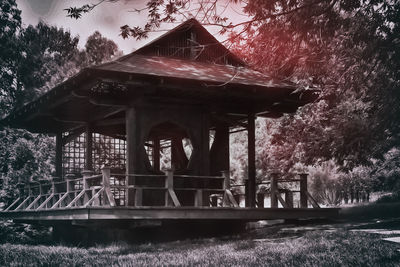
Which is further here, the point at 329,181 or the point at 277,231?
the point at 329,181

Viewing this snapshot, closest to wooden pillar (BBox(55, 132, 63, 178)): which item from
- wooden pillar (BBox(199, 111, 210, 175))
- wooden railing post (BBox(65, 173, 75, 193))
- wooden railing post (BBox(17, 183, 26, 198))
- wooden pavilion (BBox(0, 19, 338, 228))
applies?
wooden railing post (BBox(17, 183, 26, 198))

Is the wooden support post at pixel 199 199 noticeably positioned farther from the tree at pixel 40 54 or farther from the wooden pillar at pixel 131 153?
the tree at pixel 40 54

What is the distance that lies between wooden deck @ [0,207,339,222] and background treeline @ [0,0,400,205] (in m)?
3.72

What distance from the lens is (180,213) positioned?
50.9 feet

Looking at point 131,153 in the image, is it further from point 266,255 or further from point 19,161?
point 19,161

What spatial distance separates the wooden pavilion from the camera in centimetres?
1564

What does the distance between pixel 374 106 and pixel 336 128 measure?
2.57 m

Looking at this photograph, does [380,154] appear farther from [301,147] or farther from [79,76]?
[79,76]

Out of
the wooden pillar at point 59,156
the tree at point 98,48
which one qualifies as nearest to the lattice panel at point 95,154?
the wooden pillar at point 59,156

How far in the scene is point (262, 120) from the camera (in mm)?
47156

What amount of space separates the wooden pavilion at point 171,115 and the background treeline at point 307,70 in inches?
63.3

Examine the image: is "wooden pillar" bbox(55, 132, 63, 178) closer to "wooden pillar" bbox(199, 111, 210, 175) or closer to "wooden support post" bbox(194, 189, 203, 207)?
"wooden pillar" bbox(199, 111, 210, 175)

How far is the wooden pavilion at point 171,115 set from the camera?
15641 mm

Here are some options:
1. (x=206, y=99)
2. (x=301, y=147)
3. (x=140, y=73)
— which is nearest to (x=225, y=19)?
(x=140, y=73)
